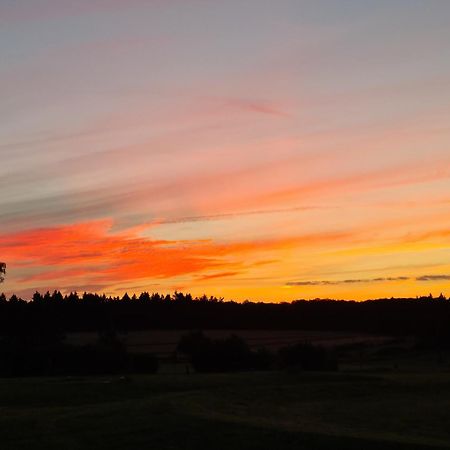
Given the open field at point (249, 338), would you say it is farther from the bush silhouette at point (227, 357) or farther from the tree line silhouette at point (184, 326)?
the bush silhouette at point (227, 357)

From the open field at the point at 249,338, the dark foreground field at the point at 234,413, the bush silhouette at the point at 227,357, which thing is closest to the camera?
the dark foreground field at the point at 234,413

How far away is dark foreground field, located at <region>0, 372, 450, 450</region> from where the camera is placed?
26.0 metres

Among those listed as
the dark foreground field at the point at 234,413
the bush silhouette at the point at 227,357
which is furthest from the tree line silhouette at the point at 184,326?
the dark foreground field at the point at 234,413

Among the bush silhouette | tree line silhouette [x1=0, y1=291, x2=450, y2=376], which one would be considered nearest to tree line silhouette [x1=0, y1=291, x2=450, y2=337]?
tree line silhouette [x1=0, y1=291, x2=450, y2=376]

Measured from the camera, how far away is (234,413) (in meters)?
33.7

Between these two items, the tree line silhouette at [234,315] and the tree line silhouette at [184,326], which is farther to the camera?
the tree line silhouette at [234,315]

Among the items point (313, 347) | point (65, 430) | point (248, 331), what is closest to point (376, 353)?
point (313, 347)

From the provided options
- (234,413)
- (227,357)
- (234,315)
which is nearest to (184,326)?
(234,315)

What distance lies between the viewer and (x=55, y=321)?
124125 mm

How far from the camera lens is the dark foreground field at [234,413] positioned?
25984 millimetres

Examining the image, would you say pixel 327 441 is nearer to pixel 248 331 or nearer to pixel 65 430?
pixel 65 430

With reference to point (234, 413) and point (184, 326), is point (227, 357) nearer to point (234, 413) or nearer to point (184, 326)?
point (234, 413)

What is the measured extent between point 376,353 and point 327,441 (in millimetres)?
84016

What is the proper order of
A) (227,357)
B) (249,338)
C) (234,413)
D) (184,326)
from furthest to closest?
(184,326)
(249,338)
(227,357)
(234,413)
